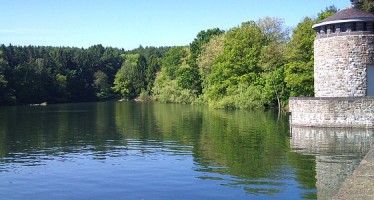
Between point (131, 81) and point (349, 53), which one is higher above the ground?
point (131, 81)

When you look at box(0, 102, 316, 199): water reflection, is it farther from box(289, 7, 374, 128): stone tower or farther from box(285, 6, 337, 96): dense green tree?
box(285, 6, 337, 96): dense green tree

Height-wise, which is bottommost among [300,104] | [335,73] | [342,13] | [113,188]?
[113,188]

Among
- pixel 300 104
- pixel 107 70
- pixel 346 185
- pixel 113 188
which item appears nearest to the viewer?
pixel 346 185

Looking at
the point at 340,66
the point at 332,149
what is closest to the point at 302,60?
the point at 340,66

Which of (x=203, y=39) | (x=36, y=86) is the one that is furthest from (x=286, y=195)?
(x=36, y=86)

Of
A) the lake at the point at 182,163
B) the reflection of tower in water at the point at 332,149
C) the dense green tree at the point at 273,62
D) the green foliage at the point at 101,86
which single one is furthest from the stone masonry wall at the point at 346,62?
the green foliage at the point at 101,86

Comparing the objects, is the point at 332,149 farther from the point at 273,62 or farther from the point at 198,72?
the point at 198,72

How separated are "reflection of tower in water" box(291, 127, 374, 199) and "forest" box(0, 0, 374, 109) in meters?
13.0

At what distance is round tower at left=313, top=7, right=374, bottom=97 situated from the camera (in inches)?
1335

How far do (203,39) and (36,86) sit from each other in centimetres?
4104

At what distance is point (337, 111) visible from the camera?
32219 mm

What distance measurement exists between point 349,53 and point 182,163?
1811cm

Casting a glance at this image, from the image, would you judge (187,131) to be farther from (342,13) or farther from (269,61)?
(269,61)

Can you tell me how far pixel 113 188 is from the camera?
16.5 metres
